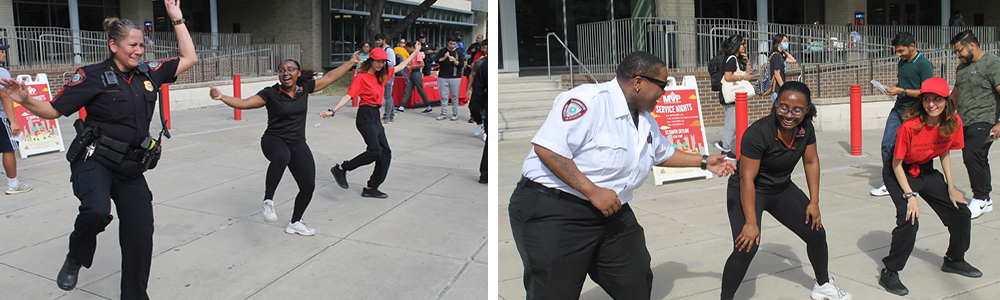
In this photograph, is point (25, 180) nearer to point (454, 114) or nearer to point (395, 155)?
point (395, 155)

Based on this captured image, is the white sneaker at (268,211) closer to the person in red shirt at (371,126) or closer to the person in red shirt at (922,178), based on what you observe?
the person in red shirt at (371,126)

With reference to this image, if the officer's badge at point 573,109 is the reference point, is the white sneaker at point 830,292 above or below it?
below

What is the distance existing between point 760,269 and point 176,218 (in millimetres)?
4698

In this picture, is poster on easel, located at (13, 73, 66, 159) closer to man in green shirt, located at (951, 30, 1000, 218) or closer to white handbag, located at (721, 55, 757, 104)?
white handbag, located at (721, 55, 757, 104)

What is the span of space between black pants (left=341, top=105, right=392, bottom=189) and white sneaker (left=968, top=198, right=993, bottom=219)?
207 inches

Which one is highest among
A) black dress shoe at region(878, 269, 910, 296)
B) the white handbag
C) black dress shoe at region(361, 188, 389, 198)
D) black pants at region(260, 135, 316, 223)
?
the white handbag

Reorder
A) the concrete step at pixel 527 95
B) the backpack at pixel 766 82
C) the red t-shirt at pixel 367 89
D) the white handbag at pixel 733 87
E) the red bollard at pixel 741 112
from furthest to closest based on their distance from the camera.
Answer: the concrete step at pixel 527 95 → the backpack at pixel 766 82 → the white handbag at pixel 733 87 → the red bollard at pixel 741 112 → the red t-shirt at pixel 367 89

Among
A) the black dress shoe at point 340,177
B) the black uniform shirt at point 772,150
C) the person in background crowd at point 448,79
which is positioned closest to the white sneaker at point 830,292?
the black uniform shirt at point 772,150

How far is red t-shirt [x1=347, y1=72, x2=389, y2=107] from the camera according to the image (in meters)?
7.22

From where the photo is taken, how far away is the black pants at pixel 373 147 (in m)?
7.07

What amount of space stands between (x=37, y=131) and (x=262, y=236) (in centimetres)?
553

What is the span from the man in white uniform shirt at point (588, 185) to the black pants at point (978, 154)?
454 cm

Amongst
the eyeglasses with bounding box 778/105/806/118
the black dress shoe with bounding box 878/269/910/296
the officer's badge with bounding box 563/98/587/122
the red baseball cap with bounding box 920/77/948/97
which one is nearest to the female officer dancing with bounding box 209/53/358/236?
the officer's badge with bounding box 563/98/587/122

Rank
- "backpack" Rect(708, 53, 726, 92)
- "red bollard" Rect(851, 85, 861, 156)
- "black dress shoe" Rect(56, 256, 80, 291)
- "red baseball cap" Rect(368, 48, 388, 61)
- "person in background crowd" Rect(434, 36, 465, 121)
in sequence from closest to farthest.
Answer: "black dress shoe" Rect(56, 256, 80, 291), "red baseball cap" Rect(368, 48, 388, 61), "backpack" Rect(708, 53, 726, 92), "red bollard" Rect(851, 85, 861, 156), "person in background crowd" Rect(434, 36, 465, 121)
